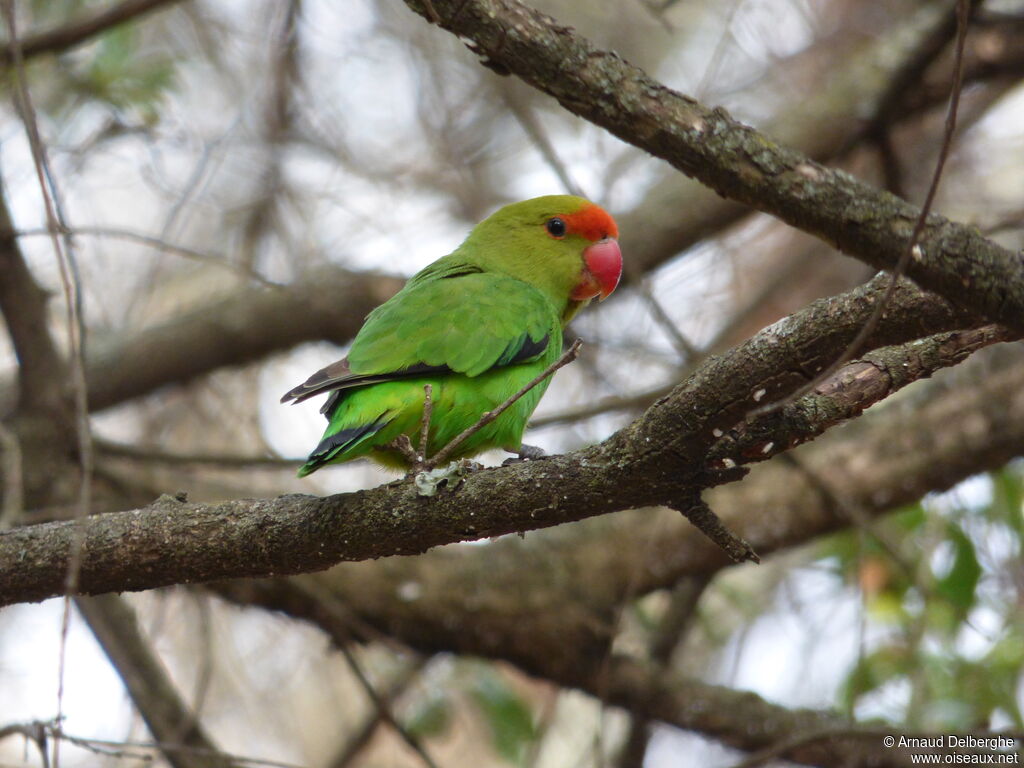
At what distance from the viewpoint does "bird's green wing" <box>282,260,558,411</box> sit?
314cm

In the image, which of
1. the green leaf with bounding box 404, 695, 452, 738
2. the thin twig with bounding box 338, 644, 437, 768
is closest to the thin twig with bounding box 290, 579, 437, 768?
the thin twig with bounding box 338, 644, 437, 768

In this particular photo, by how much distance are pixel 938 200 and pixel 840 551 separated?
2.53 metres

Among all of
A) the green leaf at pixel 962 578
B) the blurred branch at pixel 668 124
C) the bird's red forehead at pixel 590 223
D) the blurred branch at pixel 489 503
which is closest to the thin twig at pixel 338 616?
the blurred branch at pixel 489 503

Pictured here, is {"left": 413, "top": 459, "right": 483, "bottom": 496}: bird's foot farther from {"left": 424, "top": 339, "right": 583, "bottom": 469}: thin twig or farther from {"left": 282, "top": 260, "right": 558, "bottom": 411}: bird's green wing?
{"left": 282, "top": 260, "right": 558, "bottom": 411}: bird's green wing

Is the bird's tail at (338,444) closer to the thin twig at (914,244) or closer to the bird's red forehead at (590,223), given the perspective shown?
the thin twig at (914,244)

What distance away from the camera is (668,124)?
235cm

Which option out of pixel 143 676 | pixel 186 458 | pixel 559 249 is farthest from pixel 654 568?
pixel 143 676

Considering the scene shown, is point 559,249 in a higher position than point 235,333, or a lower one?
lower

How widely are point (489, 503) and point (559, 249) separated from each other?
2.23 meters

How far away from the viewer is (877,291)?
6.43ft

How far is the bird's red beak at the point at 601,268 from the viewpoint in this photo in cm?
435

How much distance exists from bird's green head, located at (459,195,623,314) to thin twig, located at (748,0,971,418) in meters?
2.35

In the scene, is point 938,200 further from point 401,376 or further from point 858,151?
point 401,376

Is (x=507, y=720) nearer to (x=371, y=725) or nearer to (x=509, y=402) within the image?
(x=371, y=725)
